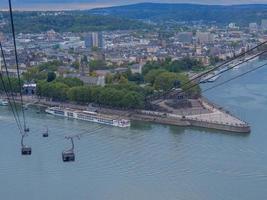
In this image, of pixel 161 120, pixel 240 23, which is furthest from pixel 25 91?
pixel 240 23

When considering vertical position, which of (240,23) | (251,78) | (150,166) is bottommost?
(240,23)

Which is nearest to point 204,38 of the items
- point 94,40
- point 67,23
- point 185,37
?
point 185,37

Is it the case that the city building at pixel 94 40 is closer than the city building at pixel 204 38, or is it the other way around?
the city building at pixel 94 40

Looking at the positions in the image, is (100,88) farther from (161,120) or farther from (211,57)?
(211,57)

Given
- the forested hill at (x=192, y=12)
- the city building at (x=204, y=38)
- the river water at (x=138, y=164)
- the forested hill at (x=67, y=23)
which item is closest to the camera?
the river water at (x=138, y=164)

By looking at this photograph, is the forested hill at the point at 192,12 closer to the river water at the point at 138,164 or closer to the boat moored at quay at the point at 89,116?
the boat moored at quay at the point at 89,116

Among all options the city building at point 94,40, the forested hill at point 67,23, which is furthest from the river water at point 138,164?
the forested hill at point 67,23

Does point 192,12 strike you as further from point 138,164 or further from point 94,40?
point 138,164
